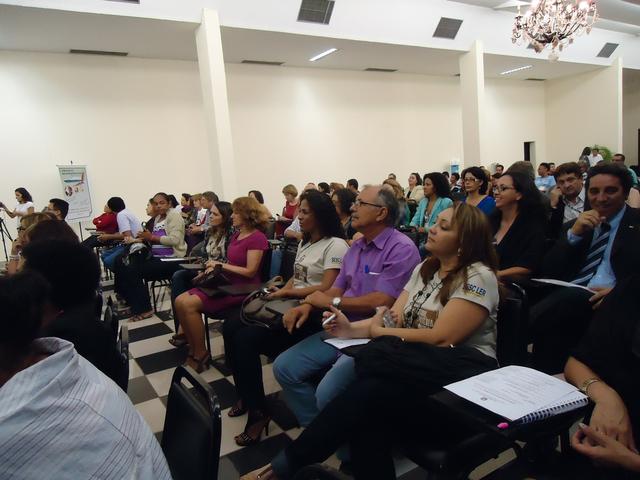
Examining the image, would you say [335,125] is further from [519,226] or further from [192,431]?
[192,431]

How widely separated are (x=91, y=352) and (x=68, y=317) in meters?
0.15

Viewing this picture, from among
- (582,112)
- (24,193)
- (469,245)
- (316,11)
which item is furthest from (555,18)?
(24,193)

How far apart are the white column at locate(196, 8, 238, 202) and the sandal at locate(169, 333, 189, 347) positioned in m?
3.71

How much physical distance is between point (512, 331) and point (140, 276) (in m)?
3.53

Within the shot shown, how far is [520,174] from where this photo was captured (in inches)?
107

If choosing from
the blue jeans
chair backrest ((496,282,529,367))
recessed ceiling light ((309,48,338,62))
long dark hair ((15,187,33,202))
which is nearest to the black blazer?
chair backrest ((496,282,529,367))

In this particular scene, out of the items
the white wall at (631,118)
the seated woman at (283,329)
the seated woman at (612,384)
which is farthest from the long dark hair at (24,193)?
the white wall at (631,118)

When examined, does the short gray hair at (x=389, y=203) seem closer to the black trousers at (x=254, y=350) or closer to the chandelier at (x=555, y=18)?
the black trousers at (x=254, y=350)

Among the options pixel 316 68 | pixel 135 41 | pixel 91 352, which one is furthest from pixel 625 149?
pixel 91 352

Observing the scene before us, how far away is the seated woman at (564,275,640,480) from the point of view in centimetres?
105

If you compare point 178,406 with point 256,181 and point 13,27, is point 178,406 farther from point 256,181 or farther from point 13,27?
point 256,181

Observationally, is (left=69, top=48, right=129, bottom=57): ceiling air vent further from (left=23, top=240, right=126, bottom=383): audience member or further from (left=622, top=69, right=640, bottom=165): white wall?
(left=622, top=69, right=640, bottom=165): white wall

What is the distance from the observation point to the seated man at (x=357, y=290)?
194 cm

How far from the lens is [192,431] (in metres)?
1.15
